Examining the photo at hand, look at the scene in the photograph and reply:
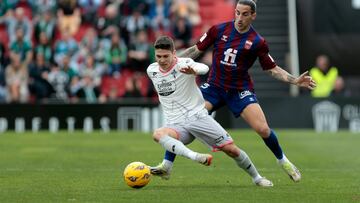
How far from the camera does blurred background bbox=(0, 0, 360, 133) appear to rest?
84.0 ft

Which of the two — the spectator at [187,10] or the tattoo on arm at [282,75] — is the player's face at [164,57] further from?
the spectator at [187,10]

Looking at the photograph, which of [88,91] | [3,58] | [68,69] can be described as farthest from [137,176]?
[3,58]

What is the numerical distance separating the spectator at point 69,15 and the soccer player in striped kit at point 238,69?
1562cm

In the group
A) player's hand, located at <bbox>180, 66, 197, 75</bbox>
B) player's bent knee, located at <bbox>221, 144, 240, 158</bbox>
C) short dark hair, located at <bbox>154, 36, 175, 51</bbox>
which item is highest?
short dark hair, located at <bbox>154, 36, 175, 51</bbox>

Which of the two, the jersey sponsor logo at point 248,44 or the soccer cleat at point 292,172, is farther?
the jersey sponsor logo at point 248,44

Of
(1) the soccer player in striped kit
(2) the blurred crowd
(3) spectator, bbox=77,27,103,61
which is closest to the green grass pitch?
(1) the soccer player in striped kit

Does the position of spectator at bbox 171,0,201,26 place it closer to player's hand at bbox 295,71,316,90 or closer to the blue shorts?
the blue shorts

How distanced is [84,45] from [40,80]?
1.81 metres

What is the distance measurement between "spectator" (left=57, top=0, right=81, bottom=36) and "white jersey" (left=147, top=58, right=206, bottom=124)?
16609 mm

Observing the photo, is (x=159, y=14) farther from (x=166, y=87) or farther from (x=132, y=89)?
(x=166, y=87)

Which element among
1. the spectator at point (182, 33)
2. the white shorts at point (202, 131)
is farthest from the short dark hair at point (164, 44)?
the spectator at point (182, 33)

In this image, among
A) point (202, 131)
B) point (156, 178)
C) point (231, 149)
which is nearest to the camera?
point (202, 131)

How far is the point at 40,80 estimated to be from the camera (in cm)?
2648

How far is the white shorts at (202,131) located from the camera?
11609 mm
